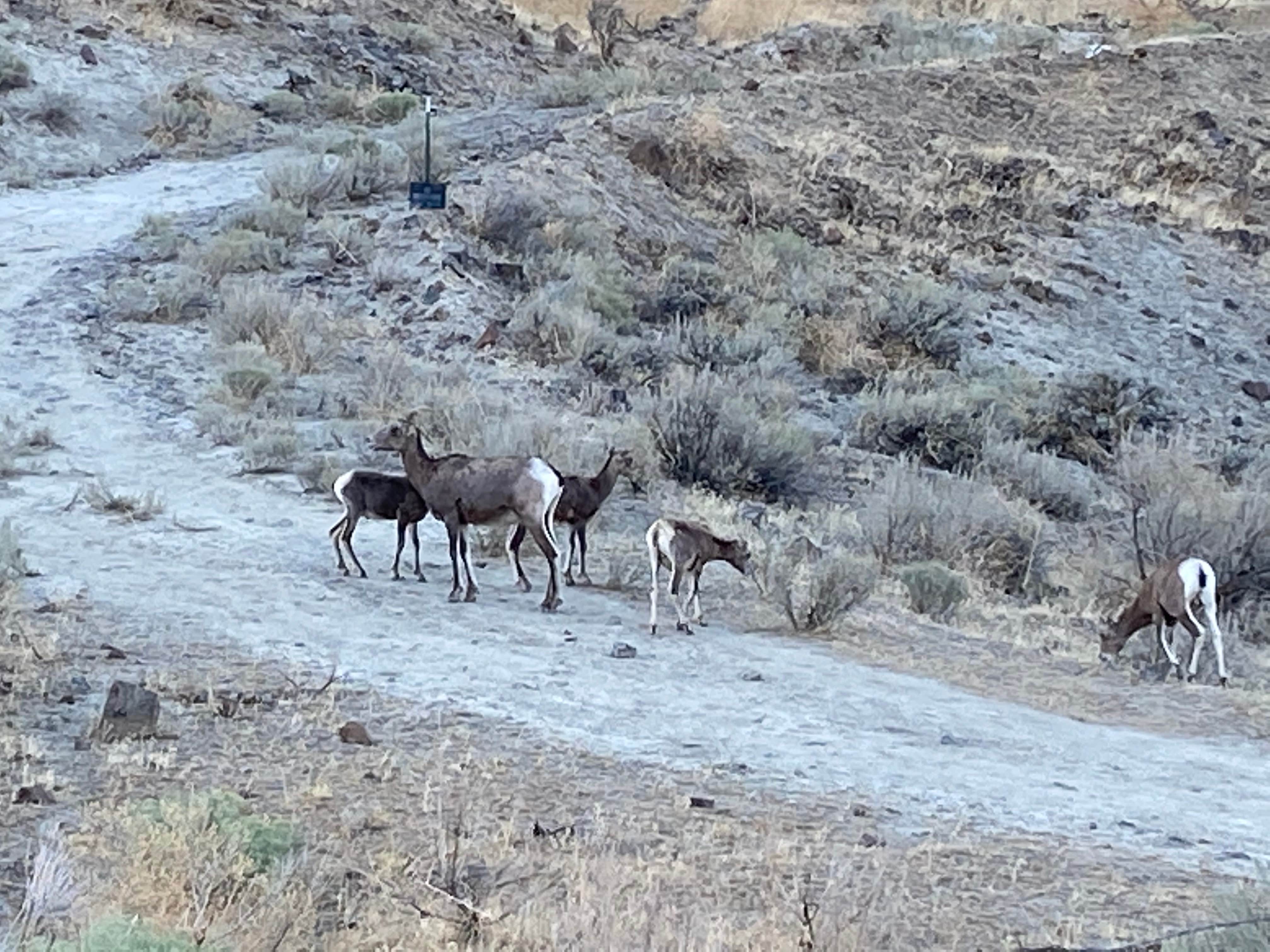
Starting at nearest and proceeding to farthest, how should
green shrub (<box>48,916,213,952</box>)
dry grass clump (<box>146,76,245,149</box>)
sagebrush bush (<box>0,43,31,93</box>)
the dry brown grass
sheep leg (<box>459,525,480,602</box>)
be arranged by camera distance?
1. green shrub (<box>48,916,213,952</box>)
2. the dry brown grass
3. sheep leg (<box>459,525,480,602</box>)
4. sagebrush bush (<box>0,43,31,93</box>)
5. dry grass clump (<box>146,76,245,149</box>)

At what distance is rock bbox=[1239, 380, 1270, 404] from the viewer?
91.1 ft

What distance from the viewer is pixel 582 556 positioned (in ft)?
44.3

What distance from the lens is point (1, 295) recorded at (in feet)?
73.6

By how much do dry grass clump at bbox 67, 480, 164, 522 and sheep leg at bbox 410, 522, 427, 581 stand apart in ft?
7.75

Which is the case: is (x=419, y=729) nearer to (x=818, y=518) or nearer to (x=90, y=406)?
(x=818, y=518)

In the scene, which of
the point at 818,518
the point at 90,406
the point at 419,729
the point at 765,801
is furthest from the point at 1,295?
the point at 765,801

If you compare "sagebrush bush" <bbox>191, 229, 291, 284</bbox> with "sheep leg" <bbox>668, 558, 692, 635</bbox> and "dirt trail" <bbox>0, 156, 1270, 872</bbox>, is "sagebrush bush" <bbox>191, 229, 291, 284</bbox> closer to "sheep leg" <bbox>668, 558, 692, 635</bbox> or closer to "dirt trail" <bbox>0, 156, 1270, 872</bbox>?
"dirt trail" <bbox>0, 156, 1270, 872</bbox>

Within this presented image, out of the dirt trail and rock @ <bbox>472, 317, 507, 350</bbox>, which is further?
rock @ <bbox>472, 317, 507, 350</bbox>

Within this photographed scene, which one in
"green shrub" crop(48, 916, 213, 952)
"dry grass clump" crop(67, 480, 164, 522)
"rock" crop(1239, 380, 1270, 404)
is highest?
"green shrub" crop(48, 916, 213, 952)

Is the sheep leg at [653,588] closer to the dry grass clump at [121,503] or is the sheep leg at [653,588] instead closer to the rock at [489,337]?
the dry grass clump at [121,503]

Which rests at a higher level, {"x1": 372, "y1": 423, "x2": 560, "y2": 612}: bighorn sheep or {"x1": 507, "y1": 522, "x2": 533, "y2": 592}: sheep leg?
{"x1": 372, "y1": 423, "x2": 560, "y2": 612}: bighorn sheep

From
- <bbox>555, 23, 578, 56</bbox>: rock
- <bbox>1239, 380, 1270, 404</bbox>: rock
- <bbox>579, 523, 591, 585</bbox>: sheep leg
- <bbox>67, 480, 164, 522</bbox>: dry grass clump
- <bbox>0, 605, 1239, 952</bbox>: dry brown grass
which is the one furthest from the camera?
<bbox>555, 23, 578, 56</bbox>: rock

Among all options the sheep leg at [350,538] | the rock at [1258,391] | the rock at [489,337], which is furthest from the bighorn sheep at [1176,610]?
the rock at [1258,391]

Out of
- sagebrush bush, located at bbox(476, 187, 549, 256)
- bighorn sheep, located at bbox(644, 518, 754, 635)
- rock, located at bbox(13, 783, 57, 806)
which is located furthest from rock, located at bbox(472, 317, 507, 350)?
rock, located at bbox(13, 783, 57, 806)
